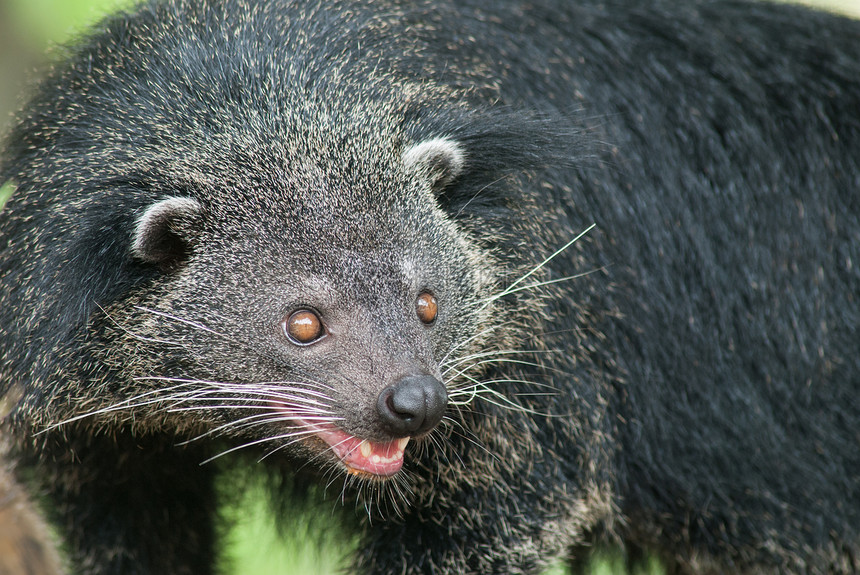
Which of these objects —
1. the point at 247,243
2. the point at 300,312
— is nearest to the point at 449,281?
the point at 300,312

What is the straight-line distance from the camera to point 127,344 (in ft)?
14.0

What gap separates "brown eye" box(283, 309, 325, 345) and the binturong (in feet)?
0.04

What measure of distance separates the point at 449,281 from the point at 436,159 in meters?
0.50

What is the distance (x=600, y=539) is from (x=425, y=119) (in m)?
2.53

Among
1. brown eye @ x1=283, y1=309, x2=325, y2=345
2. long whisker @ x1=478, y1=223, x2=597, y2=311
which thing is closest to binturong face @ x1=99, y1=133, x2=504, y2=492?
brown eye @ x1=283, y1=309, x2=325, y2=345

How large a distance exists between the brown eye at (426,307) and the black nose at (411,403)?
397mm

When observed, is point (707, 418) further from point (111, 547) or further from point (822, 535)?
point (111, 547)

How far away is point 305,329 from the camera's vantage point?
406cm

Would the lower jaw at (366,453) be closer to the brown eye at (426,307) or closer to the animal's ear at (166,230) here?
the brown eye at (426,307)

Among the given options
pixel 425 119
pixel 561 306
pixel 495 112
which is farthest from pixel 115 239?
pixel 561 306

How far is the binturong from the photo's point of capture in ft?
13.6

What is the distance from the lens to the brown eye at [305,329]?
4.07 m

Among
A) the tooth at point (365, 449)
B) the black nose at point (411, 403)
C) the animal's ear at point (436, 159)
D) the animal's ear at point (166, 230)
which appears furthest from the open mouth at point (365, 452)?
the animal's ear at point (436, 159)

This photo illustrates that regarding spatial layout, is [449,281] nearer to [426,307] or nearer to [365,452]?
[426,307]
